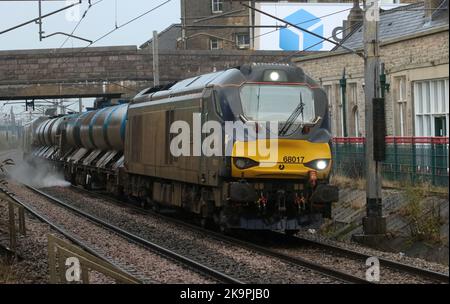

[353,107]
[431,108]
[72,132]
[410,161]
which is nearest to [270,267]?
[410,161]

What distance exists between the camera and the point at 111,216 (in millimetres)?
21547

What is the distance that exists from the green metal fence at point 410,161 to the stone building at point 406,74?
210 cm

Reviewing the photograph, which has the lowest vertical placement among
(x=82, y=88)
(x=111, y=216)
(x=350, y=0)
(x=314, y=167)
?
(x=111, y=216)

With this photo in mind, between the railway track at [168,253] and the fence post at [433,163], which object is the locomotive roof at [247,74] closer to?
the railway track at [168,253]

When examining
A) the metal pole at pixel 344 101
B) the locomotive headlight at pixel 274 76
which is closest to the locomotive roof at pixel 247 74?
the locomotive headlight at pixel 274 76

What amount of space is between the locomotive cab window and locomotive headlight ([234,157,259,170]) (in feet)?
2.55

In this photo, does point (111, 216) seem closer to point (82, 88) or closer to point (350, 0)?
point (82, 88)

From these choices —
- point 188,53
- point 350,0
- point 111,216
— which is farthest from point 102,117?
point 350,0

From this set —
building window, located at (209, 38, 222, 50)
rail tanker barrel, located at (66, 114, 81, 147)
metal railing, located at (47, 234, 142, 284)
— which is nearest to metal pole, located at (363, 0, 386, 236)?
metal railing, located at (47, 234, 142, 284)

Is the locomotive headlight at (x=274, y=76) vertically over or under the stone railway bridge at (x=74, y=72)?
under

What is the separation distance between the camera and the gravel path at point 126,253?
39.0 feet

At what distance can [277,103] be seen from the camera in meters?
15.0

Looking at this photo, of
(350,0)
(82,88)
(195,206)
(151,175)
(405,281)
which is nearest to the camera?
(405,281)

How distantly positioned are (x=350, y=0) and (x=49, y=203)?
1593 inches
